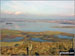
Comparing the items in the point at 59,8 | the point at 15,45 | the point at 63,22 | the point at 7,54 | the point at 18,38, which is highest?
the point at 59,8

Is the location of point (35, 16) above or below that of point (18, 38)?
above

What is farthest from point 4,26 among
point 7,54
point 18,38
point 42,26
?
point 42,26

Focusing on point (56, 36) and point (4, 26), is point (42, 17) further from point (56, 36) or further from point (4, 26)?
point (4, 26)

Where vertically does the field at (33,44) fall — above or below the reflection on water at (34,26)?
below

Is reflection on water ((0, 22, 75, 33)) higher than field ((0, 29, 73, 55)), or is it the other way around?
reflection on water ((0, 22, 75, 33))

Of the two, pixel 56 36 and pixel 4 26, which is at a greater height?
pixel 4 26

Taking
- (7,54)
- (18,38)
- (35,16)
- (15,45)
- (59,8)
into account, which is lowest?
(7,54)

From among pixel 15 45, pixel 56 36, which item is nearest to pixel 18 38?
A: pixel 15 45

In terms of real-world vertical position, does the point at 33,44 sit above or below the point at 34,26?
below

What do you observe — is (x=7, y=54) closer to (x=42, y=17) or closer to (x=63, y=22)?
(x=42, y=17)
